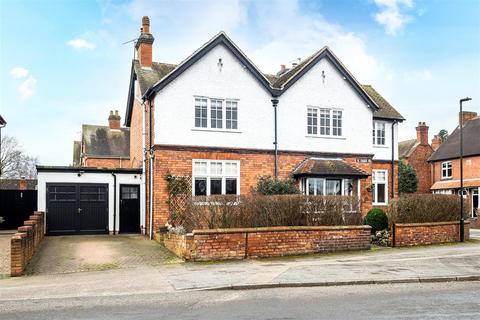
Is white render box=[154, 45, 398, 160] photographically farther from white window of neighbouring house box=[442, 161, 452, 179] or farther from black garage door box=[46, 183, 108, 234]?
white window of neighbouring house box=[442, 161, 452, 179]

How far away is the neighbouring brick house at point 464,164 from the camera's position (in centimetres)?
4041

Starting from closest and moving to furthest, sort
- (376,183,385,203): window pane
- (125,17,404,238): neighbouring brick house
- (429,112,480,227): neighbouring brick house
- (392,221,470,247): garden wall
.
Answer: (392,221,470,247): garden wall < (125,17,404,238): neighbouring brick house < (376,183,385,203): window pane < (429,112,480,227): neighbouring brick house

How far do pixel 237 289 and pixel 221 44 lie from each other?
1410 centimetres

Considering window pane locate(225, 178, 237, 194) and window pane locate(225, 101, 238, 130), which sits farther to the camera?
window pane locate(225, 101, 238, 130)

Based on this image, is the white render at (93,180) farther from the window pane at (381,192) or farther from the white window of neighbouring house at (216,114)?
the window pane at (381,192)

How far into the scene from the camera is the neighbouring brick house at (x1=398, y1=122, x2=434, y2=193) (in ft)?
154

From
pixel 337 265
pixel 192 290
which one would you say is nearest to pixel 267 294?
pixel 192 290

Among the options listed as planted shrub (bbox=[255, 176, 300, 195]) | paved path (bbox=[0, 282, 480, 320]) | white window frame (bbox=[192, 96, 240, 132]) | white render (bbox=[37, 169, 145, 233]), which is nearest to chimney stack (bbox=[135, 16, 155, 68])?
white window frame (bbox=[192, 96, 240, 132])

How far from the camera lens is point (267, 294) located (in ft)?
33.9

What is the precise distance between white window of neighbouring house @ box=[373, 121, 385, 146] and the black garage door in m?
14.8

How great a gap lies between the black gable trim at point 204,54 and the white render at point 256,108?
17 cm

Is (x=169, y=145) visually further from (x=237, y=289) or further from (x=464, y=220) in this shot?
(x=464, y=220)

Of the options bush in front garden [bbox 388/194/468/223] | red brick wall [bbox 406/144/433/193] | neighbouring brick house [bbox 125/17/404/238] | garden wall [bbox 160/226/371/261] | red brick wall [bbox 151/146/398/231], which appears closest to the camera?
garden wall [bbox 160/226/371/261]

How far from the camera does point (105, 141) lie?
139 ft
